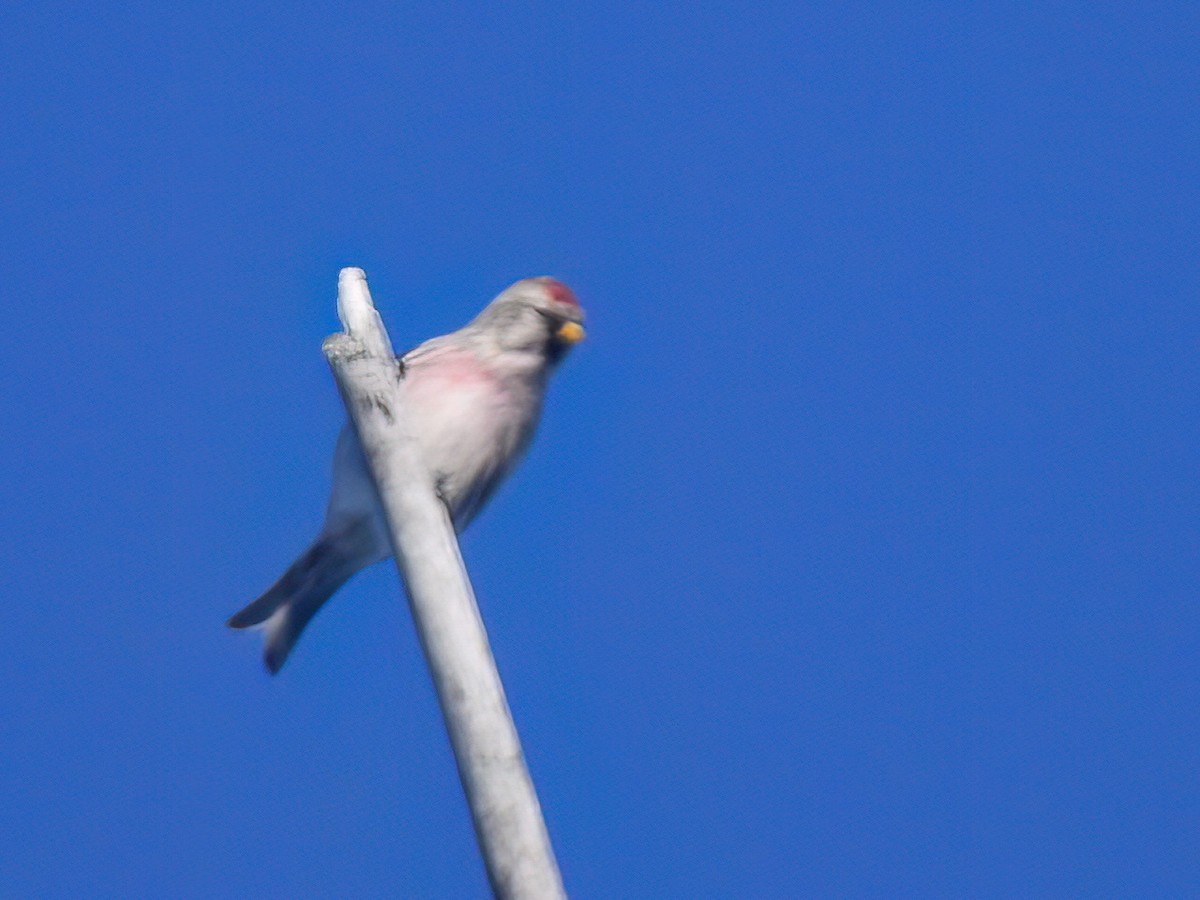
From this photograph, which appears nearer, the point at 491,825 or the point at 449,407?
the point at 491,825

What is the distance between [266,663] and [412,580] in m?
1.33

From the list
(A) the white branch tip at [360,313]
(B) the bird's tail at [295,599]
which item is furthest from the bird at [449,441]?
(A) the white branch tip at [360,313]

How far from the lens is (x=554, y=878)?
1.84 m

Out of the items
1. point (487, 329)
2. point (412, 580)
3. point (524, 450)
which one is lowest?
point (412, 580)

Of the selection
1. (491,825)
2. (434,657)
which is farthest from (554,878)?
(434,657)

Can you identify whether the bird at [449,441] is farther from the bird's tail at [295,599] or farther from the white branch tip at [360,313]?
the white branch tip at [360,313]

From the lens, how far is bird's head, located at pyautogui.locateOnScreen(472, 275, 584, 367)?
360 centimetres

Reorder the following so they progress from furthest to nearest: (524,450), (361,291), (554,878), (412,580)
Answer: (524,450)
(361,291)
(412,580)
(554,878)

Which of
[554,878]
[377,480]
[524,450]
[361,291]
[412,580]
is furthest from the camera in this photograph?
[524,450]

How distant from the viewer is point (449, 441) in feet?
10.7

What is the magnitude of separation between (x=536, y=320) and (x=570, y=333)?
0.09 metres

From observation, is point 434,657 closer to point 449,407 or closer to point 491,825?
point 491,825

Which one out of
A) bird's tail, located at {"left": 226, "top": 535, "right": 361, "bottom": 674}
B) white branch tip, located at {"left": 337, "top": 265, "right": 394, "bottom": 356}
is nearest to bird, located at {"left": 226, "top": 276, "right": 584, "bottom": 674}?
bird's tail, located at {"left": 226, "top": 535, "right": 361, "bottom": 674}

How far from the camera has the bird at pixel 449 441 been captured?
3.23 meters
